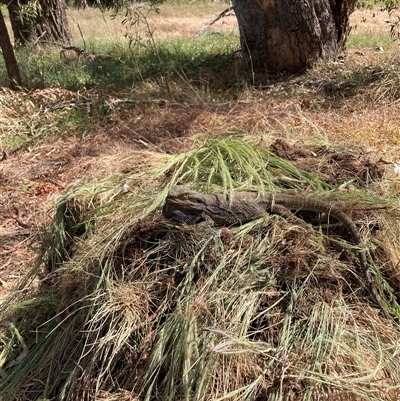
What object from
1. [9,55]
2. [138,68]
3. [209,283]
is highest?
[9,55]

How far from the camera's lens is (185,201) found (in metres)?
2.60

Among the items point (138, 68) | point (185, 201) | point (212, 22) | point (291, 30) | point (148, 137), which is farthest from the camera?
point (212, 22)

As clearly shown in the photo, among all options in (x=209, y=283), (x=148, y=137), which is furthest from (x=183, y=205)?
(x=148, y=137)

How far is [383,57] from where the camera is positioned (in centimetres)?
664

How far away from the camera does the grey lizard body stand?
2.61m

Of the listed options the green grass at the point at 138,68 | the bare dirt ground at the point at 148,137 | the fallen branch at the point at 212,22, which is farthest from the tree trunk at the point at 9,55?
the fallen branch at the point at 212,22

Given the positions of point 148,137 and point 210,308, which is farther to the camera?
point 148,137

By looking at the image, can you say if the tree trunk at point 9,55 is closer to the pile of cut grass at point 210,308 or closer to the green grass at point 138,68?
the green grass at point 138,68

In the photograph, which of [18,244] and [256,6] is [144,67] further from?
[18,244]

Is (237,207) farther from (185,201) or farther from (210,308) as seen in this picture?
(210,308)

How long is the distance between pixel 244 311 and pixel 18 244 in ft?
7.63

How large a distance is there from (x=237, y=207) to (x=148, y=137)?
254cm

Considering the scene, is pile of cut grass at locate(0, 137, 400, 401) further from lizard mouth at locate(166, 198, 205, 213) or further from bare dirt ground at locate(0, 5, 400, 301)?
bare dirt ground at locate(0, 5, 400, 301)

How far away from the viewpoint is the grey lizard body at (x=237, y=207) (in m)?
2.61
